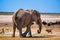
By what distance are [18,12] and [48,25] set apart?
14.0 meters

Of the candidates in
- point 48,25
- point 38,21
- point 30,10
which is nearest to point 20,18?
point 30,10

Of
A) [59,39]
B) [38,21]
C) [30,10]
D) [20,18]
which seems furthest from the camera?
[38,21]

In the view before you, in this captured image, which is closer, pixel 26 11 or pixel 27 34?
pixel 26 11

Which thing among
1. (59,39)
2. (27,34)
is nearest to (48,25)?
(27,34)

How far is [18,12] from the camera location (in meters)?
17.9

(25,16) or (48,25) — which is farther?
(48,25)

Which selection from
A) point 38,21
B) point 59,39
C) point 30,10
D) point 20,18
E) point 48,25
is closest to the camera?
point 59,39

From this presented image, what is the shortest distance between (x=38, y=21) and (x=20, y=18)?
2.87m

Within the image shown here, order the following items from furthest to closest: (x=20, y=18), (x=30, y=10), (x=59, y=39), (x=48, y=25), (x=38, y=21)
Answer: (x=48, y=25), (x=38, y=21), (x=30, y=10), (x=20, y=18), (x=59, y=39)

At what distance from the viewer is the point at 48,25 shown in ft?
103

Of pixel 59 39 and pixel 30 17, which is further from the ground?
pixel 30 17

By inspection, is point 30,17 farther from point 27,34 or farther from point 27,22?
point 27,34

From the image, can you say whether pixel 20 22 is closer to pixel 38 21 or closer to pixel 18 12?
pixel 18 12

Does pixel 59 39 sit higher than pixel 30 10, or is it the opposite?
pixel 30 10
